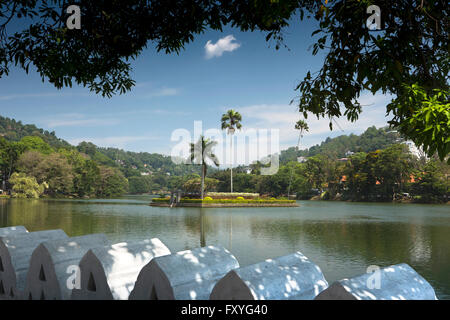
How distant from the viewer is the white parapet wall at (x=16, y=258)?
4.21 meters

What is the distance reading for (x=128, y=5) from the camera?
456 centimetres

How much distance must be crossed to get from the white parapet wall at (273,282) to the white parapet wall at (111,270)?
1.03 metres

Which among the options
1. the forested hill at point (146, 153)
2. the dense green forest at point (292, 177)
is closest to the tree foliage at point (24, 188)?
the dense green forest at point (292, 177)

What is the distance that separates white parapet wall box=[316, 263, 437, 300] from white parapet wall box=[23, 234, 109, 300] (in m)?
2.47

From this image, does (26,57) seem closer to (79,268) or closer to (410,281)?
(79,268)

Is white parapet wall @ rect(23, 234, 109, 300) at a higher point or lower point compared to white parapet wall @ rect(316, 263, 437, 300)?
lower

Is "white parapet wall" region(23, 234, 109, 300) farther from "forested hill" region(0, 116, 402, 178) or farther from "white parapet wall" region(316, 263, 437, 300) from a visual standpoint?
"forested hill" region(0, 116, 402, 178)

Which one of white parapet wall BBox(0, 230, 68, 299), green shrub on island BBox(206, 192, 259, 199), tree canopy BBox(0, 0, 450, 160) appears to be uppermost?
tree canopy BBox(0, 0, 450, 160)

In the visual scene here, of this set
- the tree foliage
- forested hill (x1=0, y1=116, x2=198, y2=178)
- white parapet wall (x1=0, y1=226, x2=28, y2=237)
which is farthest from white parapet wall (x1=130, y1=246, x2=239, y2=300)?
forested hill (x1=0, y1=116, x2=198, y2=178)

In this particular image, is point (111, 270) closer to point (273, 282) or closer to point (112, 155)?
point (273, 282)

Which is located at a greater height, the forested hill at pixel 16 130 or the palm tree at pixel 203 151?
the forested hill at pixel 16 130

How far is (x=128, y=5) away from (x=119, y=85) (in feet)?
5.51

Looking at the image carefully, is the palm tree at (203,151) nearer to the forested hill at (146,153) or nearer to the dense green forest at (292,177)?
the dense green forest at (292,177)

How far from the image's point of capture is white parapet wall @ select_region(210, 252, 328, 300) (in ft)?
7.62
